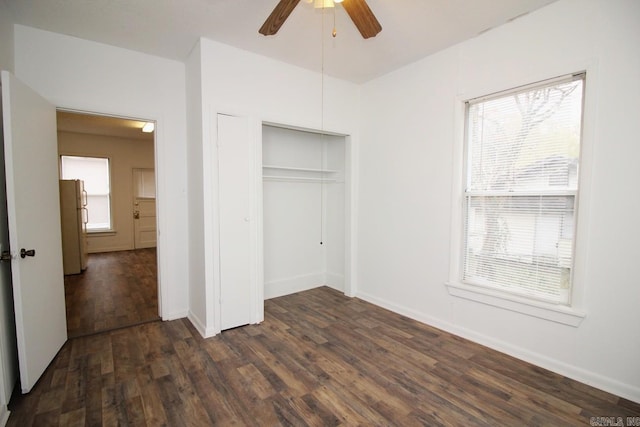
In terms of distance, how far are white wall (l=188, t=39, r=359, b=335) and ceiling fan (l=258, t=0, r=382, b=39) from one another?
0.98m

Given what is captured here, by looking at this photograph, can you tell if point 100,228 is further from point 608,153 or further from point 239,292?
point 608,153

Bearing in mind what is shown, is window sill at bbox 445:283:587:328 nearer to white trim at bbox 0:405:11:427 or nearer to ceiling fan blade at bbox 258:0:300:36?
ceiling fan blade at bbox 258:0:300:36

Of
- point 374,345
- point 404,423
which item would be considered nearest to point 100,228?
point 374,345

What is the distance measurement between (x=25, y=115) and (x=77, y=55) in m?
0.97

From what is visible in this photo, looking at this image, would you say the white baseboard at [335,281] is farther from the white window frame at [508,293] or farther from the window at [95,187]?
the window at [95,187]

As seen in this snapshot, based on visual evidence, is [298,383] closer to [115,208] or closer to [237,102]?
[237,102]

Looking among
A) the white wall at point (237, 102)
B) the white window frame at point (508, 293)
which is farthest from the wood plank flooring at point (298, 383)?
the white wall at point (237, 102)

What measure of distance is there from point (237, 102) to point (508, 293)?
3.09 metres

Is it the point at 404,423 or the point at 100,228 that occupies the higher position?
the point at 100,228

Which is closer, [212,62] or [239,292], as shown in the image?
[212,62]

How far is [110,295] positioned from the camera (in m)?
4.18

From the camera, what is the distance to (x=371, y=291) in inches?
153

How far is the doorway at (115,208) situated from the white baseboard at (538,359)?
12.0ft

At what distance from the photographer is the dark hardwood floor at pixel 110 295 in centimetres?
329
